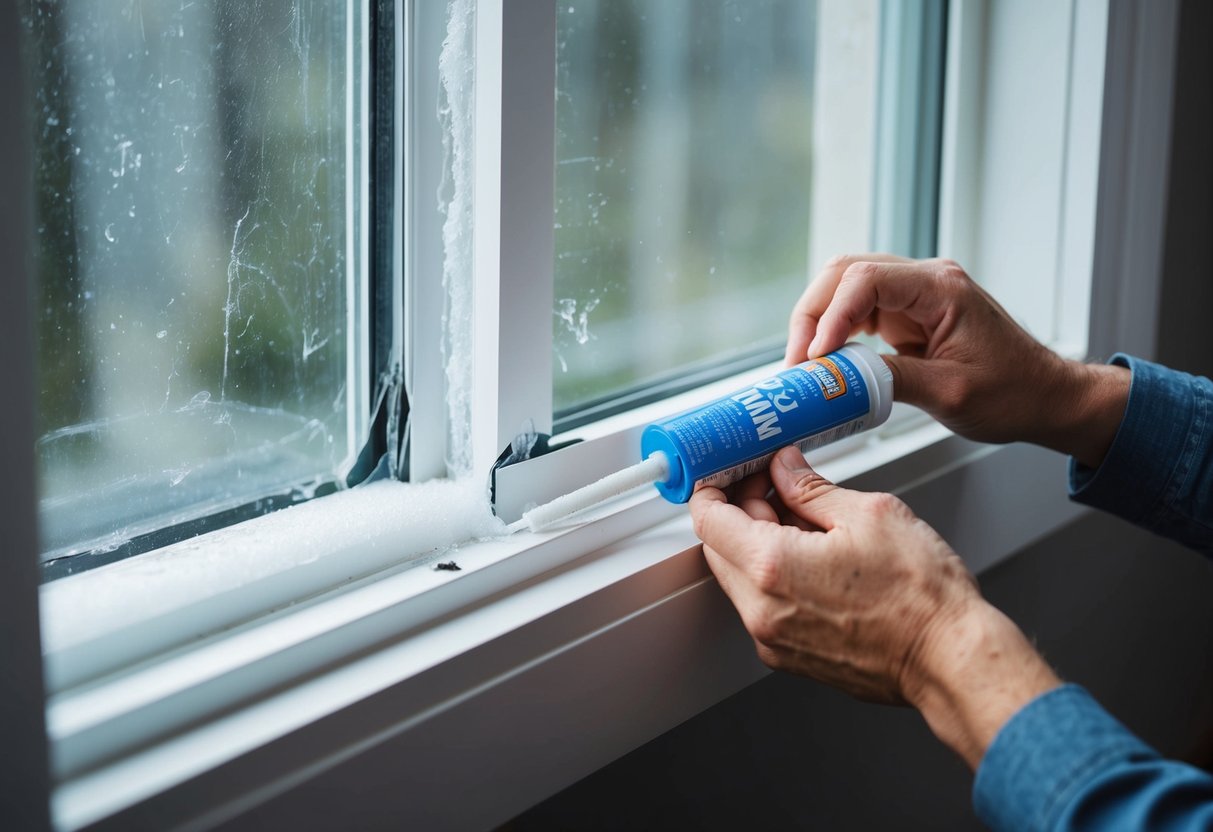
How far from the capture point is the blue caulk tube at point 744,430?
1.84 feet

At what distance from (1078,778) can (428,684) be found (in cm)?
31

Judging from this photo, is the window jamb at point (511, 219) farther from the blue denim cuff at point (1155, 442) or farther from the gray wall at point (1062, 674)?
the blue denim cuff at point (1155, 442)

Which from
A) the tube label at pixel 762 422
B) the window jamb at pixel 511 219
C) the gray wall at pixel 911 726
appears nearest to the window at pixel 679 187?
the window jamb at pixel 511 219

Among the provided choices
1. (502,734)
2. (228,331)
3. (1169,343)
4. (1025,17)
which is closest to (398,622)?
(502,734)

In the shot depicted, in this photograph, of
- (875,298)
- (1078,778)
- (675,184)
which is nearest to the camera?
(1078,778)

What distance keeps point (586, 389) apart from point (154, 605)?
0.36 meters

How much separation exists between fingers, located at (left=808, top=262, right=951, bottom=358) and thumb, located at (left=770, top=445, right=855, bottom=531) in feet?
0.29

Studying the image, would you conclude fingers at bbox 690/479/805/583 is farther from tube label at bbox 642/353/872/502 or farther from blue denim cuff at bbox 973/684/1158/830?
blue denim cuff at bbox 973/684/1158/830

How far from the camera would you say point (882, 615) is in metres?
0.53

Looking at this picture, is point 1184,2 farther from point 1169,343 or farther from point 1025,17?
point 1169,343

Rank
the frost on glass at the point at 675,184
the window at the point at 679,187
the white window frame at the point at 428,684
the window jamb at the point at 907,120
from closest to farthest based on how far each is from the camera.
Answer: the white window frame at the point at 428,684, the window at the point at 679,187, the frost on glass at the point at 675,184, the window jamb at the point at 907,120

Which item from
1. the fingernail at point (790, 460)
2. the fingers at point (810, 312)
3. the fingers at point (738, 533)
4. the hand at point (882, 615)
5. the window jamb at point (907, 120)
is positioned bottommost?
the hand at point (882, 615)

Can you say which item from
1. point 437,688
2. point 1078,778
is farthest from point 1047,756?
point 437,688

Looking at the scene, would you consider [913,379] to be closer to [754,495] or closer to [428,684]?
[754,495]
